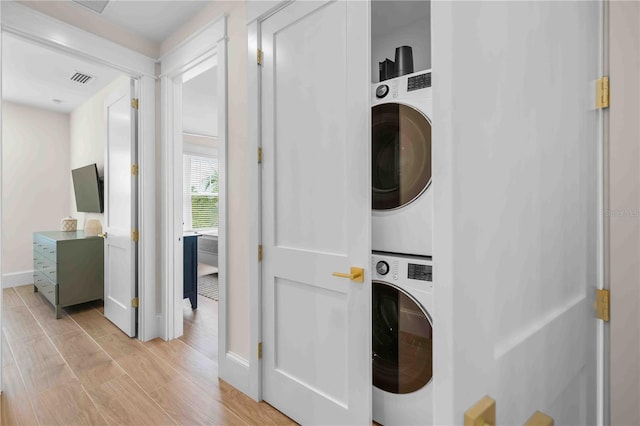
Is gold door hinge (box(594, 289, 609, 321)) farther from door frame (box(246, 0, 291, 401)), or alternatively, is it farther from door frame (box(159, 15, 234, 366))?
door frame (box(159, 15, 234, 366))

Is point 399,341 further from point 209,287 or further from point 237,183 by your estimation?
point 209,287

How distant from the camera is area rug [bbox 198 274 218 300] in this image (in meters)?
4.53

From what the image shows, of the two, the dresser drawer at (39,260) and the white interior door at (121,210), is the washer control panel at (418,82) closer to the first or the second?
the white interior door at (121,210)

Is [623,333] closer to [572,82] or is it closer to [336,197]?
[572,82]

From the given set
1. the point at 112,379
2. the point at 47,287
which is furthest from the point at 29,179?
the point at 112,379

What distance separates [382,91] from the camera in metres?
1.65

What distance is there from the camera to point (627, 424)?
903 mm

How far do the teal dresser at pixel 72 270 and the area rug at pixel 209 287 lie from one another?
48.7 inches

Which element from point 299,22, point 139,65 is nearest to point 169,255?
point 139,65

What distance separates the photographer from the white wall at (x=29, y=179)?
4.86 metres

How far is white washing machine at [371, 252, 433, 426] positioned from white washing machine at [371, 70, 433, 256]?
101 millimetres

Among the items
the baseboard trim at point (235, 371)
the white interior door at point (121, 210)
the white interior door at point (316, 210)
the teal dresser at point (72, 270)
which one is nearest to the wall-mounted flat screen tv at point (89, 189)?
the teal dresser at point (72, 270)

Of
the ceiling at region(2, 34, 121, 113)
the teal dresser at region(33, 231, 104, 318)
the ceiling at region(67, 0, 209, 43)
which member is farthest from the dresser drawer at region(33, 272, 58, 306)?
the ceiling at region(67, 0, 209, 43)

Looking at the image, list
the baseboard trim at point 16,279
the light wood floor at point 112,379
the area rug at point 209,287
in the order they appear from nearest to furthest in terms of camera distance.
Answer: the light wood floor at point 112,379 < the area rug at point 209,287 < the baseboard trim at point 16,279
